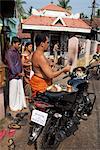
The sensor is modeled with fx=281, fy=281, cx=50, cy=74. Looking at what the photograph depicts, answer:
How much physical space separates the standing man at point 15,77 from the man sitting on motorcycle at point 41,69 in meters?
1.80

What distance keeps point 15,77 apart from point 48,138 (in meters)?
2.38

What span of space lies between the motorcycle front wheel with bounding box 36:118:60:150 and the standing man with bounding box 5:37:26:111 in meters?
2.03

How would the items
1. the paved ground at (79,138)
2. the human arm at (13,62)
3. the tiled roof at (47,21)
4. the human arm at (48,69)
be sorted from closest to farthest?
the human arm at (48,69)
the paved ground at (79,138)
the human arm at (13,62)
the tiled roof at (47,21)

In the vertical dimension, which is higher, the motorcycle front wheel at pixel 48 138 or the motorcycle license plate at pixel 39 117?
the motorcycle license plate at pixel 39 117

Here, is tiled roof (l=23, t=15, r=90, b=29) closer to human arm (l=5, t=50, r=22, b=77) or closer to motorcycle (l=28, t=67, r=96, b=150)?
human arm (l=5, t=50, r=22, b=77)

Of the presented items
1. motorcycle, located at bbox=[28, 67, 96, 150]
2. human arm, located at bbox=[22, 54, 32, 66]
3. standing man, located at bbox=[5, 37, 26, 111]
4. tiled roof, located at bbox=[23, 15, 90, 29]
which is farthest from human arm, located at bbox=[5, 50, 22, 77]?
tiled roof, located at bbox=[23, 15, 90, 29]

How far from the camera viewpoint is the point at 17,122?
5.85 meters

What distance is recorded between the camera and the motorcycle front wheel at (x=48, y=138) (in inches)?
173

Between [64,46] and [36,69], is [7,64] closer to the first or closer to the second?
[36,69]

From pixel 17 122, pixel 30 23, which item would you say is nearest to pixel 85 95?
pixel 17 122

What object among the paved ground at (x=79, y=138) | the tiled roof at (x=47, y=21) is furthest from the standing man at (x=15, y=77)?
the tiled roof at (x=47, y=21)

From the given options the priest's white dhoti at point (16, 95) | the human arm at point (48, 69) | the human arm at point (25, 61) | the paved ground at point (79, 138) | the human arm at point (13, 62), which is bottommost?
the paved ground at point (79, 138)

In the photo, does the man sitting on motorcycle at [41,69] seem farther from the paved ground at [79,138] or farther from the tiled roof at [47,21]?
the tiled roof at [47,21]

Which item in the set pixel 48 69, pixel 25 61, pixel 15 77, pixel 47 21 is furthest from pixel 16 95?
pixel 47 21
